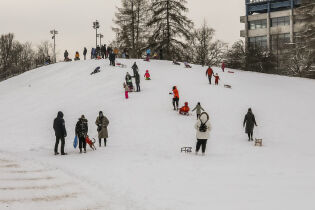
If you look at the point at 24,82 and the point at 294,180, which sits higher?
the point at 24,82

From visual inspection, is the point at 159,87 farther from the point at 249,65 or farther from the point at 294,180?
the point at 249,65

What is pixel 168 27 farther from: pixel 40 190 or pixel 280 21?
pixel 280 21

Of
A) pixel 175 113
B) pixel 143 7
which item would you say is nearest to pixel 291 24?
pixel 143 7

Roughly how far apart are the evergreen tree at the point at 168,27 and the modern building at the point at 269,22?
3718 centimetres

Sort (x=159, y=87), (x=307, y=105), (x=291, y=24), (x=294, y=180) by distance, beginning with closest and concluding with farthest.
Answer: (x=294, y=180), (x=307, y=105), (x=159, y=87), (x=291, y=24)

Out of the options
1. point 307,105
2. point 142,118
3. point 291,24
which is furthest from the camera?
point 291,24

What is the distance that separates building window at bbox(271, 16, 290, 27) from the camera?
3049 inches

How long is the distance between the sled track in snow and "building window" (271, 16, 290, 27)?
76.2 meters

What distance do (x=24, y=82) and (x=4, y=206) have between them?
30706 mm

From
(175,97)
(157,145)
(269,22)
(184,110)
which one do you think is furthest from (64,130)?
(269,22)

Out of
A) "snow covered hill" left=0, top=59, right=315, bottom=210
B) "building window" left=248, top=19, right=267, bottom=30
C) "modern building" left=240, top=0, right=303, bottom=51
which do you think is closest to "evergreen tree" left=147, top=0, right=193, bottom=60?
"snow covered hill" left=0, top=59, right=315, bottom=210

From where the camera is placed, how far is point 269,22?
7906 cm

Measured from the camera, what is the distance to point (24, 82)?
3562 centimetres

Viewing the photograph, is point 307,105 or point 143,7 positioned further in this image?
point 143,7
